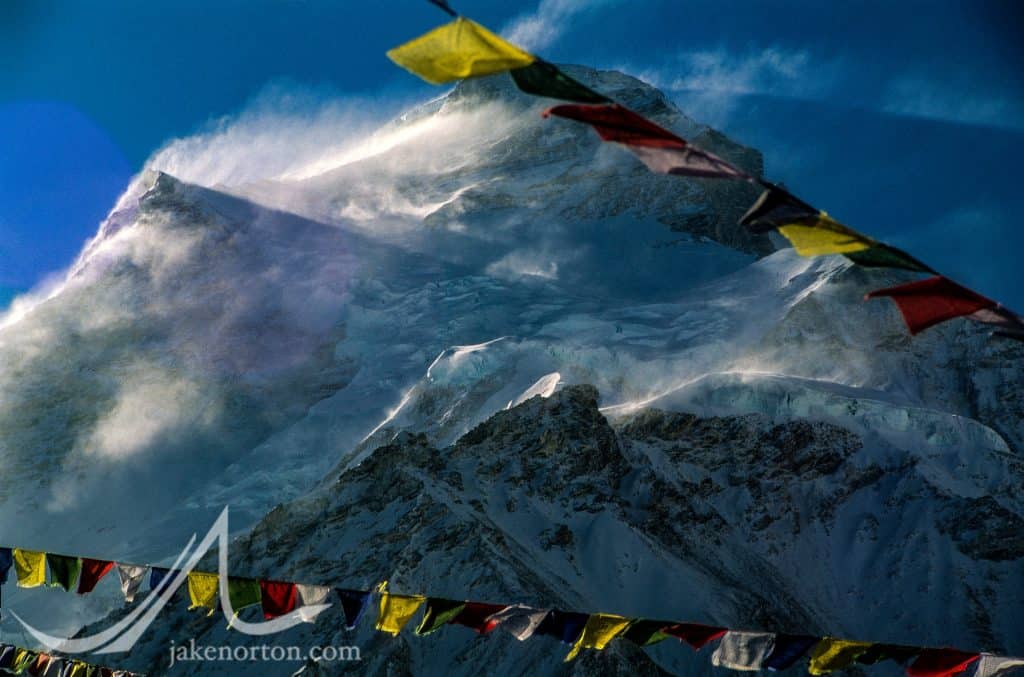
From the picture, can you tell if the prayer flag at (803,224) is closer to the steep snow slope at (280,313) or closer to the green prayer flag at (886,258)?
the green prayer flag at (886,258)

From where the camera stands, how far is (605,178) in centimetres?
9781

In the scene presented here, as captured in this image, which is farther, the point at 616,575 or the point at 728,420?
the point at 728,420

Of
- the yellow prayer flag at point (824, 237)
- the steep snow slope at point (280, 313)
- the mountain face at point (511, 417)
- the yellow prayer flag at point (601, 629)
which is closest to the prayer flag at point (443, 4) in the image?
the yellow prayer flag at point (824, 237)

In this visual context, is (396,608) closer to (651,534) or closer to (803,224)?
(803,224)

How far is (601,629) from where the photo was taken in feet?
52.8

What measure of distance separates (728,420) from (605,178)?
48.3 m

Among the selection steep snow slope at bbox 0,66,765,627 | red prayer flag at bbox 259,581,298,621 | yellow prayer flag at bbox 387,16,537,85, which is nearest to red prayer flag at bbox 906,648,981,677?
red prayer flag at bbox 259,581,298,621

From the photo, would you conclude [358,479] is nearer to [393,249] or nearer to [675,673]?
[675,673]

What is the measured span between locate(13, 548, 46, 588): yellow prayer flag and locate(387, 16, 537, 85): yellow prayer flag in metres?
12.9

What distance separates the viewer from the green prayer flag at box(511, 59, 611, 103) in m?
9.20

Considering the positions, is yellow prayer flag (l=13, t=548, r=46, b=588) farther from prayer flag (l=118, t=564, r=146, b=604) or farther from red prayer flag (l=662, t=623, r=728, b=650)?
red prayer flag (l=662, t=623, r=728, b=650)

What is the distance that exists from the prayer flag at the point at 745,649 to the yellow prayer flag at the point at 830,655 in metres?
0.67

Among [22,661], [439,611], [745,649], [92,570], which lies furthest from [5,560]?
[745,649]

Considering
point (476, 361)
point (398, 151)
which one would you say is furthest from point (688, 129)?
point (476, 361)
